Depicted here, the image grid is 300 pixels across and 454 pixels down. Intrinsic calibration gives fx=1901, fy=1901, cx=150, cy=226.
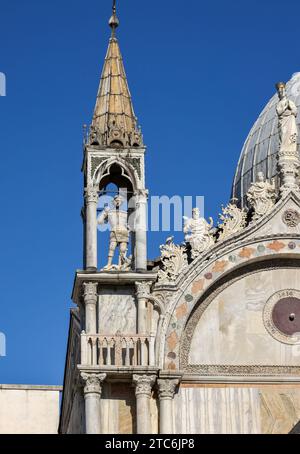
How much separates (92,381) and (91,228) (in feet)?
8.85

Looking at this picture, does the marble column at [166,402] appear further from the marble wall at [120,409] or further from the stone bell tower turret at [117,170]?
the stone bell tower turret at [117,170]

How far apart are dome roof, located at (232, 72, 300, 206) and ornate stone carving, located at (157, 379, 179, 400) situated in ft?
24.4

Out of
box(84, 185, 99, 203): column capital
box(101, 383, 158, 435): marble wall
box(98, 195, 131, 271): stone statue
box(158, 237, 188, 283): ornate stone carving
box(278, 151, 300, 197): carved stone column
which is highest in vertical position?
box(278, 151, 300, 197): carved stone column

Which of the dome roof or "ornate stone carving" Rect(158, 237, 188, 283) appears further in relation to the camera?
the dome roof

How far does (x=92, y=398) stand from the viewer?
1204 inches

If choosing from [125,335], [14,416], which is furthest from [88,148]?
[14,416]

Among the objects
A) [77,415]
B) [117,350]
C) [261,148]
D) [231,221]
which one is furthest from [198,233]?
[261,148]

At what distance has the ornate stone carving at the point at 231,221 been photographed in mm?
31922

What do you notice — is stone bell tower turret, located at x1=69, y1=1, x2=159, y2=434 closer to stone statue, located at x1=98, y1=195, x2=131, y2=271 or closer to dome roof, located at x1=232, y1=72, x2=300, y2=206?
stone statue, located at x1=98, y1=195, x2=131, y2=271

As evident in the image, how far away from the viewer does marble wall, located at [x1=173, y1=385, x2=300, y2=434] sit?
3109 centimetres

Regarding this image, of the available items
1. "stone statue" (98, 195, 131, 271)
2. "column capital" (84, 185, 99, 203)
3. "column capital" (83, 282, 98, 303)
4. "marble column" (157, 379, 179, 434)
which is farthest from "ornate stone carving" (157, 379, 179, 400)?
"column capital" (84, 185, 99, 203)

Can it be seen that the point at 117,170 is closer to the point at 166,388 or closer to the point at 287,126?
the point at 287,126

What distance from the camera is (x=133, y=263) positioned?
3189cm

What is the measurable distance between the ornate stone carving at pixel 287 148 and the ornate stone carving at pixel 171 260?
2031 millimetres
